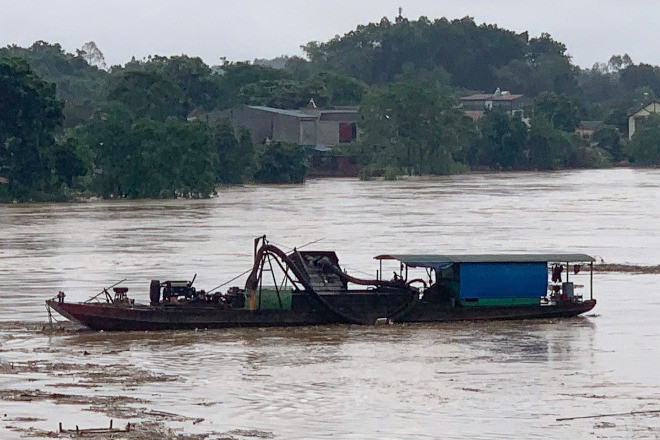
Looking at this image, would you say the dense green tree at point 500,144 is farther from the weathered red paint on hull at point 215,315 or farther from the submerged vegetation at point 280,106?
the weathered red paint on hull at point 215,315

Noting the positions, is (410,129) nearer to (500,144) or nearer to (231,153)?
(500,144)

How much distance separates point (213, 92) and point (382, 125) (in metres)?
19.6

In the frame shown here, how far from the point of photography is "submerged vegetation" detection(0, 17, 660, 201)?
71562mm

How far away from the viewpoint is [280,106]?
122 m

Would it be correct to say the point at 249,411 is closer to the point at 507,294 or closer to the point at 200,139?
the point at 507,294

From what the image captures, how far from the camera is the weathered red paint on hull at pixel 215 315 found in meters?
26.1

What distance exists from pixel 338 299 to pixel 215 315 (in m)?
2.25

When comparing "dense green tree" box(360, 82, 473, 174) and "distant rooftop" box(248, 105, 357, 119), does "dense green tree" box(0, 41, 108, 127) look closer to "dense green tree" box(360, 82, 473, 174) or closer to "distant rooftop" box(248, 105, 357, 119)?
"distant rooftop" box(248, 105, 357, 119)

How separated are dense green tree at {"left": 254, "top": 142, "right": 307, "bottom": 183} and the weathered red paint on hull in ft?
231

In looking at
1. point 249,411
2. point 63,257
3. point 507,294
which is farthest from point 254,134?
point 249,411

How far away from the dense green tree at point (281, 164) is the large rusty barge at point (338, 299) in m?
69.4

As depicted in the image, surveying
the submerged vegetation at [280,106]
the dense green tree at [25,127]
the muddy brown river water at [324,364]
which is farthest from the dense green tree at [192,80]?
the muddy brown river water at [324,364]

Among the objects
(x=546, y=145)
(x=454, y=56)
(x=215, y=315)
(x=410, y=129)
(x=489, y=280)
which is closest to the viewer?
(x=215, y=315)

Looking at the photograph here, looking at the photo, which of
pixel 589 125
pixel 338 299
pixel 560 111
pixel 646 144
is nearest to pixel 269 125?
pixel 646 144
